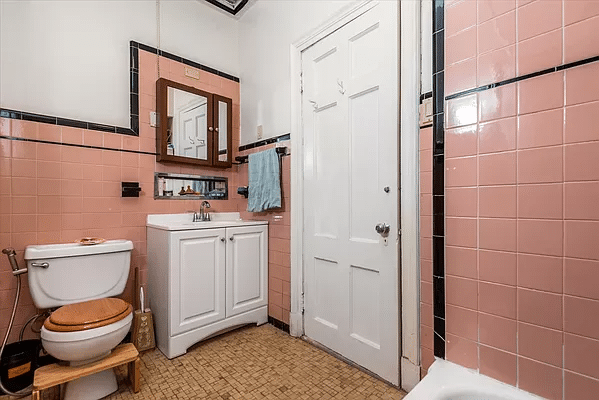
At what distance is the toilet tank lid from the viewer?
60.5 inches

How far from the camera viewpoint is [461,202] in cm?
115

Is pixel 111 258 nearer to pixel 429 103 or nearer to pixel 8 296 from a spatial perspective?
pixel 8 296

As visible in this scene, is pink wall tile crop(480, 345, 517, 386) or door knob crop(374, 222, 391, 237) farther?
door knob crop(374, 222, 391, 237)

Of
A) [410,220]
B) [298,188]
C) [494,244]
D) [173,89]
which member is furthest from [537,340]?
[173,89]

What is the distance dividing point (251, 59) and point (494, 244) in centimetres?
229

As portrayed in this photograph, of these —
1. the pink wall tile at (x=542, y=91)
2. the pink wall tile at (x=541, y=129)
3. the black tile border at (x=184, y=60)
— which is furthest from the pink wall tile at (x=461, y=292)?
the black tile border at (x=184, y=60)

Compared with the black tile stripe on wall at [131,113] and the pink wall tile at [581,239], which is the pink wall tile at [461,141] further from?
the black tile stripe on wall at [131,113]

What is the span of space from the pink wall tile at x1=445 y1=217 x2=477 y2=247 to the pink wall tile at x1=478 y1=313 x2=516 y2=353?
27cm

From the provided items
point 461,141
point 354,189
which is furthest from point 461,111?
point 354,189

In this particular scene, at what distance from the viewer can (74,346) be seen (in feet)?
4.23

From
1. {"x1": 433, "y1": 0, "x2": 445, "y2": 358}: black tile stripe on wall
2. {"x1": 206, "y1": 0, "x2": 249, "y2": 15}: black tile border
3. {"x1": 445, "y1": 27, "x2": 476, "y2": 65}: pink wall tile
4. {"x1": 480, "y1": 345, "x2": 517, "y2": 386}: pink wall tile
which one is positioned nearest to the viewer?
{"x1": 480, "y1": 345, "x2": 517, "y2": 386}: pink wall tile

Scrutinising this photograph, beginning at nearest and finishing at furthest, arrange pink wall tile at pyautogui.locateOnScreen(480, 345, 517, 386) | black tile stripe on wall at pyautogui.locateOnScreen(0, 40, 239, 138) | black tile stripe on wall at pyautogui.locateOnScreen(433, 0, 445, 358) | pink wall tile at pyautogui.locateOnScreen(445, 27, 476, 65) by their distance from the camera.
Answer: pink wall tile at pyautogui.locateOnScreen(480, 345, 517, 386) → pink wall tile at pyautogui.locateOnScreen(445, 27, 476, 65) → black tile stripe on wall at pyautogui.locateOnScreen(433, 0, 445, 358) → black tile stripe on wall at pyautogui.locateOnScreen(0, 40, 239, 138)

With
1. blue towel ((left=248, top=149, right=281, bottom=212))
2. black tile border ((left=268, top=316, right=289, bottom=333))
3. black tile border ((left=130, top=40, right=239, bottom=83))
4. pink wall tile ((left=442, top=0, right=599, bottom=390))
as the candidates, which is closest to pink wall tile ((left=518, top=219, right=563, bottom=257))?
pink wall tile ((left=442, top=0, right=599, bottom=390))

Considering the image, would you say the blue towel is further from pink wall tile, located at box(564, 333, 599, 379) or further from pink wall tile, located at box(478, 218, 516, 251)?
pink wall tile, located at box(564, 333, 599, 379)
